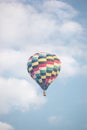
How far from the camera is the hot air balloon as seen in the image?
40.8m

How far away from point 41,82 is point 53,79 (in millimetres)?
2172

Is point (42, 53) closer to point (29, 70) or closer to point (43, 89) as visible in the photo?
point (29, 70)

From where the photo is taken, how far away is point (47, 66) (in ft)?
135

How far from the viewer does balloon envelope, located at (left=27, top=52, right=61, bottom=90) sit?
134 feet

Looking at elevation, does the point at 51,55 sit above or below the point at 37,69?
above

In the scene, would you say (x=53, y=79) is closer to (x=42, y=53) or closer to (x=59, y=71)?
(x=59, y=71)

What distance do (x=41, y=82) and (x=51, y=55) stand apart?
5061 mm

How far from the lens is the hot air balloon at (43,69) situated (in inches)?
1606

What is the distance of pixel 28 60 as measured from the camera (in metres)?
42.0

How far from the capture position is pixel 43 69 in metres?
41.0

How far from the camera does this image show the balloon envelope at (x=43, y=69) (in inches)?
1606

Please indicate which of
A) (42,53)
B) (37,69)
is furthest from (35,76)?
(42,53)

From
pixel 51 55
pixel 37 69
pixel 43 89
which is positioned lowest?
pixel 43 89

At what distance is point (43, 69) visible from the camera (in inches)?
1614
